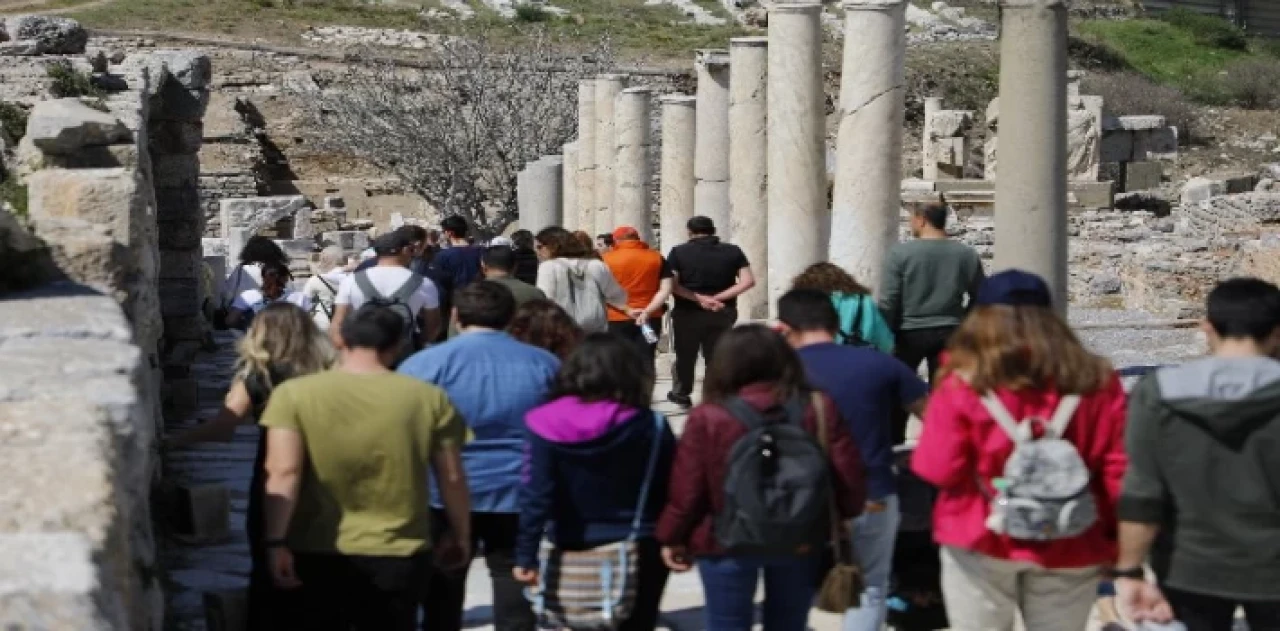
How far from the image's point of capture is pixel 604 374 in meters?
6.36

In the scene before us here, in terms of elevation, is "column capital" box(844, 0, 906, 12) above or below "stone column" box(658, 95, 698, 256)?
above

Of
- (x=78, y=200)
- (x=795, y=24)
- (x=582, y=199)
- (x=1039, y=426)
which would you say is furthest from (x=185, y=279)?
(x=1039, y=426)

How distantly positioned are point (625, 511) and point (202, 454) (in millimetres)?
6035

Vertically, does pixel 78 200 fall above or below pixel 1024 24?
→ below

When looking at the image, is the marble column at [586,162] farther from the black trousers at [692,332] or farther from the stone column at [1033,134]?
the stone column at [1033,134]

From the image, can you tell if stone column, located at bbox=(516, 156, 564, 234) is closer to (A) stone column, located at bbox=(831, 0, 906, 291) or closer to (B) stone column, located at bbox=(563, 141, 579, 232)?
(B) stone column, located at bbox=(563, 141, 579, 232)

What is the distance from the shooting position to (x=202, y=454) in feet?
39.2

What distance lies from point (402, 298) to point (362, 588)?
3780 mm

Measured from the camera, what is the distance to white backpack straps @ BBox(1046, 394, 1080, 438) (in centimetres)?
577

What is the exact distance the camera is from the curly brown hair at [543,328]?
7.76 meters

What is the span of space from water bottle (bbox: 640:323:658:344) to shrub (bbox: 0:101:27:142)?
4.57 meters

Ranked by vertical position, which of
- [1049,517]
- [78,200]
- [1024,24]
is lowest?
[1049,517]

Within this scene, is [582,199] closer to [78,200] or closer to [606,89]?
[606,89]

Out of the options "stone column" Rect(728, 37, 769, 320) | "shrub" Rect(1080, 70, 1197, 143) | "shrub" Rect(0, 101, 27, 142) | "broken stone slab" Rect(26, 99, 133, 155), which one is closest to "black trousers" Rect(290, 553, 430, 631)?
"broken stone slab" Rect(26, 99, 133, 155)
